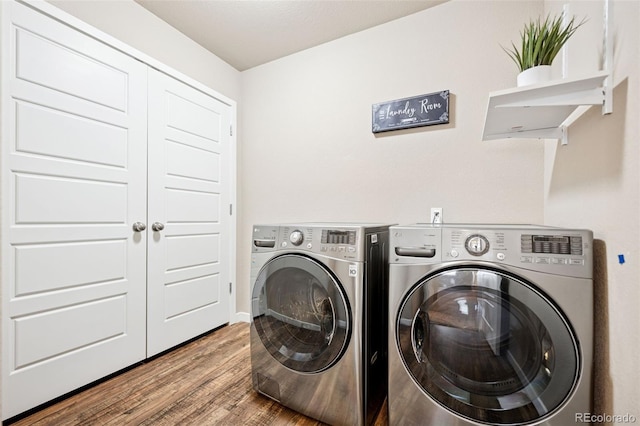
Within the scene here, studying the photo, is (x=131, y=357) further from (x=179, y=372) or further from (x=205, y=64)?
(x=205, y=64)

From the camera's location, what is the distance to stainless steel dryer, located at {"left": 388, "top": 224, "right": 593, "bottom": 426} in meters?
0.90

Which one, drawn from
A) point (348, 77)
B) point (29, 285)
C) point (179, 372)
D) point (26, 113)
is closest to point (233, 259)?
point (179, 372)

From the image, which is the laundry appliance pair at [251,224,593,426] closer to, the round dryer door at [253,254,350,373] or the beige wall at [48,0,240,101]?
the round dryer door at [253,254,350,373]

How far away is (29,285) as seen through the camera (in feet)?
4.53

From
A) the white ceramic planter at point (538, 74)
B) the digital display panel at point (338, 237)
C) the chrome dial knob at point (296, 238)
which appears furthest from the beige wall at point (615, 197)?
the chrome dial knob at point (296, 238)

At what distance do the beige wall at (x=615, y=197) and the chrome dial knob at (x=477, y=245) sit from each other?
0.34m

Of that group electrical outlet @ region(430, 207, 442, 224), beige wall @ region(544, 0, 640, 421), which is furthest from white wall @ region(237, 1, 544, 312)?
beige wall @ region(544, 0, 640, 421)

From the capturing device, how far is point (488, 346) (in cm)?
100

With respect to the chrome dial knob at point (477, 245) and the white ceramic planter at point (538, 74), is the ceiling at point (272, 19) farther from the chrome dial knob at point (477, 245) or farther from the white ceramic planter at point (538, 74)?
Answer: the chrome dial knob at point (477, 245)

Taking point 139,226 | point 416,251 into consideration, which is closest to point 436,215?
point 416,251

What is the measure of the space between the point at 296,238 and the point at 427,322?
694 mm

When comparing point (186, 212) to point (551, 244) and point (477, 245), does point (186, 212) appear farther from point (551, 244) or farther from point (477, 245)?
point (551, 244)

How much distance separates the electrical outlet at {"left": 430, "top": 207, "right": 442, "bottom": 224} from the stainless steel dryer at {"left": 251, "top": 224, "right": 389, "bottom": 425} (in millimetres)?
495

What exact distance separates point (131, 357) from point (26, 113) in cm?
153
